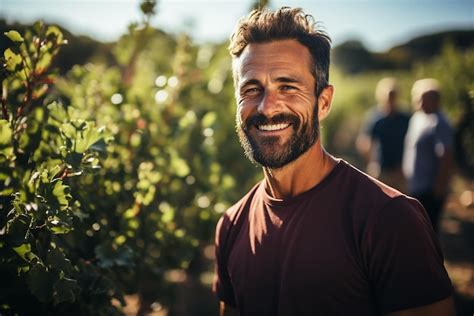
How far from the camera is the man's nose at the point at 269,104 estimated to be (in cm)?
182

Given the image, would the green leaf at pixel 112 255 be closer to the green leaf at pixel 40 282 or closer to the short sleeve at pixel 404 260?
the green leaf at pixel 40 282

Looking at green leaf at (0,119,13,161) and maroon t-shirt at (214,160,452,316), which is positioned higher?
green leaf at (0,119,13,161)

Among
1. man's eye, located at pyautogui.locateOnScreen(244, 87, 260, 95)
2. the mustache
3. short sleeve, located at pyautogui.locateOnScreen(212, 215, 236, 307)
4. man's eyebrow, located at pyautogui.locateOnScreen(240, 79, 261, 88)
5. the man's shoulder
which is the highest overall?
man's eyebrow, located at pyautogui.locateOnScreen(240, 79, 261, 88)

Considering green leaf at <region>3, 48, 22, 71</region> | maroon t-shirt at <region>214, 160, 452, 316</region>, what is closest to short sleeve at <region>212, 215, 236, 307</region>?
maroon t-shirt at <region>214, 160, 452, 316</region>

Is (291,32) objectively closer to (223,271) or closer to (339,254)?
(339,254)

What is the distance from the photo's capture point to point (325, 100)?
198cm

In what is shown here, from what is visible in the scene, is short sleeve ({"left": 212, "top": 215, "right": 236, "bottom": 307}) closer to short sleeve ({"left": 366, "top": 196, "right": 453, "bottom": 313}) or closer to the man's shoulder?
the man's shoulder

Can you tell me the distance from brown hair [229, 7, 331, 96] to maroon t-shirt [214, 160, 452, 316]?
52 centimetres

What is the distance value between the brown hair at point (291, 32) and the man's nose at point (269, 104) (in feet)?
0.73

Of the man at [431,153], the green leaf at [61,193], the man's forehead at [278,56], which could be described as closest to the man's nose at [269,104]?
the man's forehead at [278,56]

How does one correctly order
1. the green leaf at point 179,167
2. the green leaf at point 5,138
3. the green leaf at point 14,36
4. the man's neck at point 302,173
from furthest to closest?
the green leaf at point 179,167
the man's neck at point 302,173
the green leaf at point 14,36
the green leaf at point 5,138

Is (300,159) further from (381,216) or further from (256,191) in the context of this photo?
(381,216)

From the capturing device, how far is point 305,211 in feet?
5.42

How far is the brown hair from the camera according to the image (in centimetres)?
186
